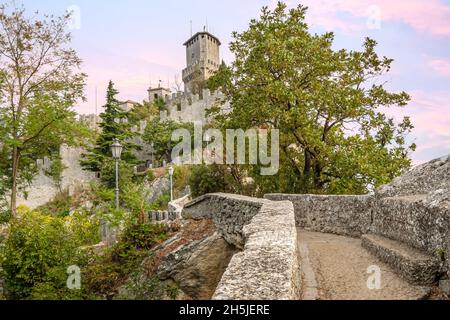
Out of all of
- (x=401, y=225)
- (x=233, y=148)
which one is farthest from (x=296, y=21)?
(x=401, y=225)

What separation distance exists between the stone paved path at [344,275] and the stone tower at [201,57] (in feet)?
A: 248

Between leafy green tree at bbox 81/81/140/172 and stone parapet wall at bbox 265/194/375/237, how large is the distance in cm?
3462

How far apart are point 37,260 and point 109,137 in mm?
34451

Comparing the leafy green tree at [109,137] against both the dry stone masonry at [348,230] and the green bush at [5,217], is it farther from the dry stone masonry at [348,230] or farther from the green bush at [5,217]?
the dry stone masonry at [348,230]

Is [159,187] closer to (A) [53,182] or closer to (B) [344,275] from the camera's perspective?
(A) [53,182]

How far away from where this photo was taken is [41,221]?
1445 centimetres

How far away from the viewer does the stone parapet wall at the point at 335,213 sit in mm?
10188

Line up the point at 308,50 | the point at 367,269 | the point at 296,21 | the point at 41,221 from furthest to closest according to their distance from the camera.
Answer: the point at 296,21
the point at 308,50
the point at 41,221
the point at 367,269

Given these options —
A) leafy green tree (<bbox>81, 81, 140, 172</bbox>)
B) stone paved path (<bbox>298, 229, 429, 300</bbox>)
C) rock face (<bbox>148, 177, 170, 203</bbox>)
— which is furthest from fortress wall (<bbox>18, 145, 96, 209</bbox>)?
stone paved path (<bbox>298, 229, 429, 300</bbox>)

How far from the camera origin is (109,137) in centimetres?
4553

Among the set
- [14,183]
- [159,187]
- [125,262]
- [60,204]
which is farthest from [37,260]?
[60,204]

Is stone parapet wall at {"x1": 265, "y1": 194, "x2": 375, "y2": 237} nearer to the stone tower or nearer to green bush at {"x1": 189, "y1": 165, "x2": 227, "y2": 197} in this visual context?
green bush at {"x1": 189, "y1": 165, "x2": 227, "y2": 197}

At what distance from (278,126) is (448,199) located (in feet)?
41.6

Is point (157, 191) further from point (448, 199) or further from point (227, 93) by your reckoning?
point (448, 199)
